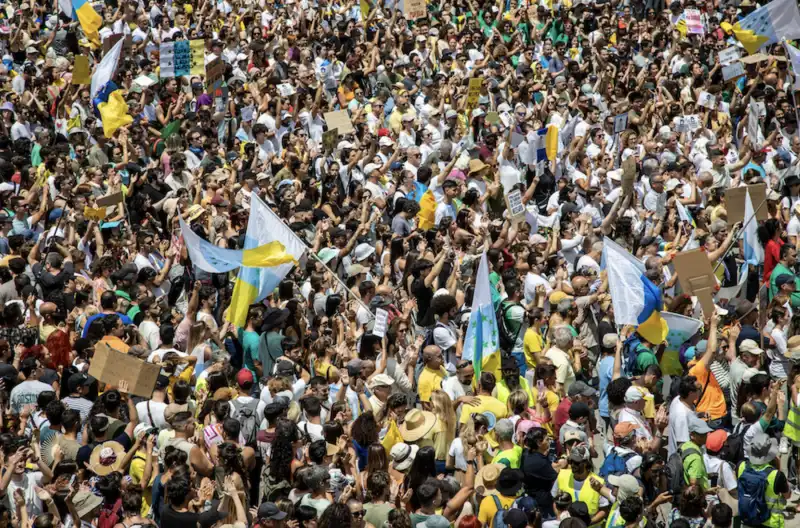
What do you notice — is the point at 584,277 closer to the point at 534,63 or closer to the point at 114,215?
the point at 114,215

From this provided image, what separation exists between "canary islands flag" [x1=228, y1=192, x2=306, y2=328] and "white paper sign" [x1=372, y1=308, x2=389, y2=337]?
3.86 feet

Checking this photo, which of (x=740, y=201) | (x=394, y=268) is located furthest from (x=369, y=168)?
(x=740, y=201)

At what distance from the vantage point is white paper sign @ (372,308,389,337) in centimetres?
1088

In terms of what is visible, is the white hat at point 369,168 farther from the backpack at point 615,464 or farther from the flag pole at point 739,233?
the backpack at point 615,464

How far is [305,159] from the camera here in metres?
16.8

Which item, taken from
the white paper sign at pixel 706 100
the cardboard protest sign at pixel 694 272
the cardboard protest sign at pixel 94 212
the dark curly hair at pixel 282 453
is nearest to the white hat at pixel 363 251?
the cardboard protest sign at pixel 94 212

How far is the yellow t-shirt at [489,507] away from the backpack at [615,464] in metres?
0.79

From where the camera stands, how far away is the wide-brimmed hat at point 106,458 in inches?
352

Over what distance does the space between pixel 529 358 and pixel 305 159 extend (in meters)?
6.50

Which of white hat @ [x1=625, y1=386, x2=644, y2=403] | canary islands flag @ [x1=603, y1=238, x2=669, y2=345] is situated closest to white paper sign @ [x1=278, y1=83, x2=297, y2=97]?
canary islands flag @ [x1=603, y1=238, x2=669, y2=345]

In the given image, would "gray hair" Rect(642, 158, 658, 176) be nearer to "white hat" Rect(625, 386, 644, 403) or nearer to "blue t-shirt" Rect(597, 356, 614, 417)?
"blue t-shirt" Rect(597, 356, 614, 417)

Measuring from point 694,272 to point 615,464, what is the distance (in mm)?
3048

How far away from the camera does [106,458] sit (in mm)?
8969

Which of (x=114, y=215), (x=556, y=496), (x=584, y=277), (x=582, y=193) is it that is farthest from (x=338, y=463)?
(x=582, y=193)
